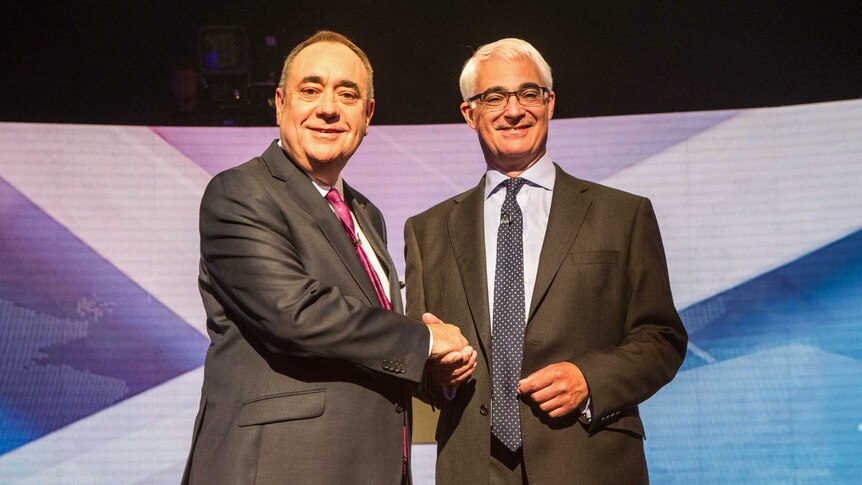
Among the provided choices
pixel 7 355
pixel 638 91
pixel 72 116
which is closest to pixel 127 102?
pixel 72 116

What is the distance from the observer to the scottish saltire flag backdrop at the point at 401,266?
3.57 m

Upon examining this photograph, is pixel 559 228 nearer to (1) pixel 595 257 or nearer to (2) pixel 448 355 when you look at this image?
(1) pixel 595 257

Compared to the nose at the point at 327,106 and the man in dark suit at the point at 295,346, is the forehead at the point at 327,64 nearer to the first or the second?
the nose at the point at 327,106

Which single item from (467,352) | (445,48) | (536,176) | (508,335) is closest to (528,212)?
(536,176)

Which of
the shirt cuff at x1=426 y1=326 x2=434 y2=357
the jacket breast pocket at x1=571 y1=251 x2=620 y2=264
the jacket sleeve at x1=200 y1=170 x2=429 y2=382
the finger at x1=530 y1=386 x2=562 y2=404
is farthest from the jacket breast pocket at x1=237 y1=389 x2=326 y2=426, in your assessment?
the jacket breast pocket at x1=571 y1=251 x2=620 y2=264

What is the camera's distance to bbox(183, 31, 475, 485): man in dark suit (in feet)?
6.05

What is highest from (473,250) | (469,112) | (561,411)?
(469,112)

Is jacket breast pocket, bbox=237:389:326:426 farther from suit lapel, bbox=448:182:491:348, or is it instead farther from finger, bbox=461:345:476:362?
suit lapel, bbox=448:182:491:348

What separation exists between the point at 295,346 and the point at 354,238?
1.25 feet

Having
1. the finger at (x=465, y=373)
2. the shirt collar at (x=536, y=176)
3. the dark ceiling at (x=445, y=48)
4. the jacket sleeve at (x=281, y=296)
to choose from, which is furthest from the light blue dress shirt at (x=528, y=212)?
the dark ceiling at (x=445, y=48)

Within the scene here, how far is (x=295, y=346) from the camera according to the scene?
184cm

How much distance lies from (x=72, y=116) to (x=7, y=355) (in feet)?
4.03

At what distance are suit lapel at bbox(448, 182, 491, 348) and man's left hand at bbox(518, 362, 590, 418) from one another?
0.63ft

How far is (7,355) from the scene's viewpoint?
12.1 ft
